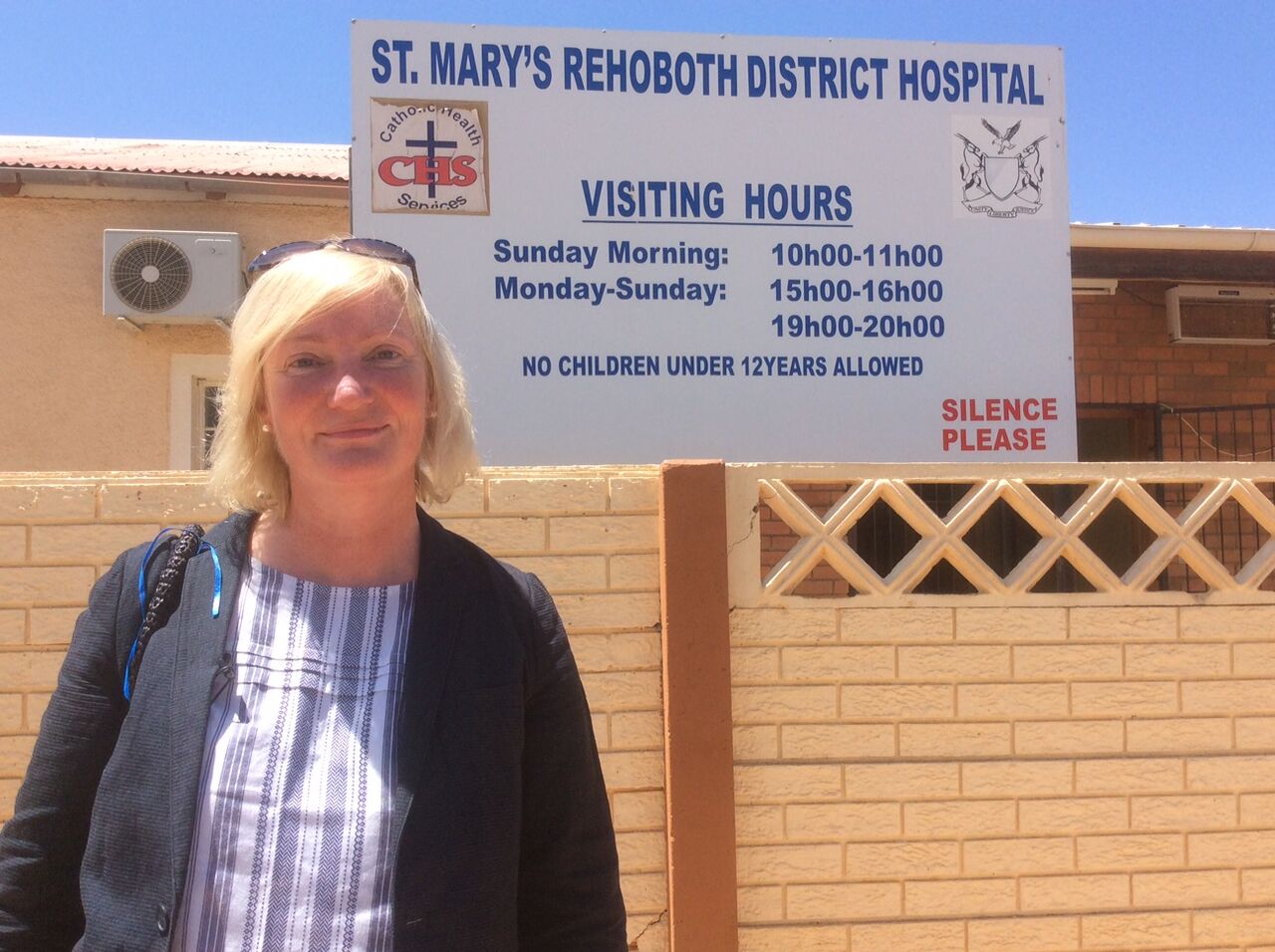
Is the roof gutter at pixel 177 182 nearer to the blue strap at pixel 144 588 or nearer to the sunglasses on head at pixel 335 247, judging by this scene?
the sunglasses on head at pixel 335 247

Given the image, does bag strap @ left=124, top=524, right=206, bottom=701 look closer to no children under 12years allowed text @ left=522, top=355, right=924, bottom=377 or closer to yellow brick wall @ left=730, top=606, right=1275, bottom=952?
yellow brick wall @ left=730, top=606, right=1275, bottom=952

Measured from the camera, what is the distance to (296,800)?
1.30 meters

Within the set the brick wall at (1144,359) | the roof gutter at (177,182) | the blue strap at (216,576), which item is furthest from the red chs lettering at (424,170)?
the brick wall at (1144,359)

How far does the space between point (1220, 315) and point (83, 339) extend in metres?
6.42

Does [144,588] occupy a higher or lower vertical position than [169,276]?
lower

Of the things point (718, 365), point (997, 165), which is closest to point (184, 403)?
point (718, 365)

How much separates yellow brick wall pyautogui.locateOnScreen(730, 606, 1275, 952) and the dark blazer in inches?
60.8

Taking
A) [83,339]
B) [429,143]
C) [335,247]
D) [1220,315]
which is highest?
[429,143]

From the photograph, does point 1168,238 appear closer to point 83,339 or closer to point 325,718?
point 325,718

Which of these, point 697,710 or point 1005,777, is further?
point 1005,777

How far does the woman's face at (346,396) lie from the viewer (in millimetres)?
1438

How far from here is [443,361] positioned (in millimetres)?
1596

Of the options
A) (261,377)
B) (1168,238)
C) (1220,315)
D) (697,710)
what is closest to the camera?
(261,377)

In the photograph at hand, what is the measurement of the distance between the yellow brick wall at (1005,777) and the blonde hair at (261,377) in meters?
1.52
